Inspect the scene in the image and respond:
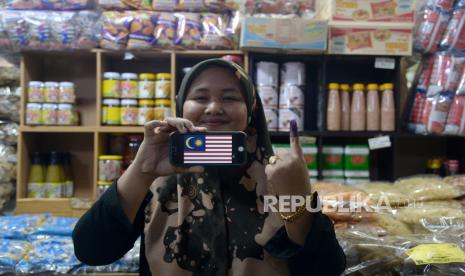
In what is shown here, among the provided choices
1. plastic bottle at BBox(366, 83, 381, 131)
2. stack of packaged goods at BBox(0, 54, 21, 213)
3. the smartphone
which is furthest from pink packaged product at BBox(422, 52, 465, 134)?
stack of packaged goods at BBox(0, 54, 21, 213)

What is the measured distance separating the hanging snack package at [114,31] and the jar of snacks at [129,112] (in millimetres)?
264

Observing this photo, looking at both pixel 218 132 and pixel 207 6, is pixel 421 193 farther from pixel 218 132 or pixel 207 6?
pixel 207 6

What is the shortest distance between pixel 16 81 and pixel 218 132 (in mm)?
1673

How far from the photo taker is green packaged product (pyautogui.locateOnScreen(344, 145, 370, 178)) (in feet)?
5.89

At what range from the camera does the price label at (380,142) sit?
1.74m

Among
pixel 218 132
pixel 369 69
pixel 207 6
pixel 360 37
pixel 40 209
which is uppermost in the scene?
pixel 207 6

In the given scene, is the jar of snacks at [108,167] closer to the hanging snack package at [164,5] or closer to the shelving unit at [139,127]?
the shelving unit at [139,127]

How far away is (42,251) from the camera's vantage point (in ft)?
4.31

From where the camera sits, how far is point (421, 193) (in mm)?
1346

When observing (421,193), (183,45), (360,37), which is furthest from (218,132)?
(360,37)

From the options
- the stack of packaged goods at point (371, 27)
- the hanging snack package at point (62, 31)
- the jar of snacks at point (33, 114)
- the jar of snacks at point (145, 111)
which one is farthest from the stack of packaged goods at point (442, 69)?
the jar of snacks at point (33, 114)

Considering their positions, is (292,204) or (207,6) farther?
(207,6)

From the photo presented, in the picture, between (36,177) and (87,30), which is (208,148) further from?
(36,177)

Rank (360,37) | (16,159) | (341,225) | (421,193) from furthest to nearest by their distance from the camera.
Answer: (16,159)
(360,37)
(421,193)
(341,225)
